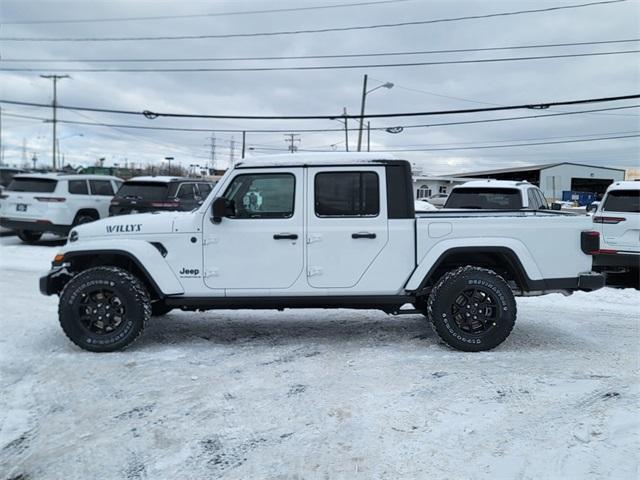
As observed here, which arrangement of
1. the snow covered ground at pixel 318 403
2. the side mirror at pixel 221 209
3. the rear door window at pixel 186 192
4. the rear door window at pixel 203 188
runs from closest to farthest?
the snow covered ground at pixel 318 403
the side mirror at pixel 221 209
the rear door window at pixel 186 192
the rear door window at pixel 203 188

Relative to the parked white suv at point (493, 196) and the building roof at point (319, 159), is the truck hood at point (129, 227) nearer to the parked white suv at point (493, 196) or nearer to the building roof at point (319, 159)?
the building roof at point (319, 159)

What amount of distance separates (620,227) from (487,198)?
2220 mm

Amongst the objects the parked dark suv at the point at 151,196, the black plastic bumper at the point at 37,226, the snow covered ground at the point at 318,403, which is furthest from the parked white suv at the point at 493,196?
the black plastic bumper at the point at 37,226

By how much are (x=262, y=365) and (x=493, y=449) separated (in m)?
2.23

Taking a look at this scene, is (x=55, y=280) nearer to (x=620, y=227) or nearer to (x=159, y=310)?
(x=159, y=310)

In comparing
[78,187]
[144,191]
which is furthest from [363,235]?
[78,187]

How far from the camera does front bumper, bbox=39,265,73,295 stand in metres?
5.18

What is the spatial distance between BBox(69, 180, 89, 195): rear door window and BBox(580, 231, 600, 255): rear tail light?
1206 centimetres

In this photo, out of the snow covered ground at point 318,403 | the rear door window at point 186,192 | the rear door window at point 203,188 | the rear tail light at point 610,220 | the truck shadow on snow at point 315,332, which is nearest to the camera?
the snow covered ground at point 318,403

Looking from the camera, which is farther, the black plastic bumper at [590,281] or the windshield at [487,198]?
the windshield at [487,198]

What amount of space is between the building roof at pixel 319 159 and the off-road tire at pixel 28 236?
10.7 meters

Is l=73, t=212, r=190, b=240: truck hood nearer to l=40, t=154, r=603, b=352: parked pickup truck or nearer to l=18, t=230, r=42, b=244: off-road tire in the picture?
l=40, t=154, r=603, b=352: parked pickup truck

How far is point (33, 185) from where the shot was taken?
42.4ft

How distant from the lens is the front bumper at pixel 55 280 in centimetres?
518
